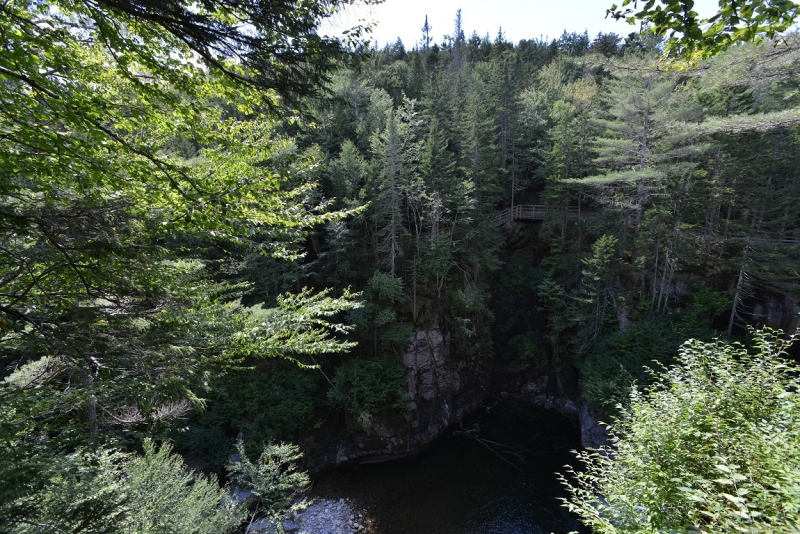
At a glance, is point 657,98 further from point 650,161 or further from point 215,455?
point 215,455

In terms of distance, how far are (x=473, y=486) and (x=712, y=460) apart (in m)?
11.6

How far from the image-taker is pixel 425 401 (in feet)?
54.4

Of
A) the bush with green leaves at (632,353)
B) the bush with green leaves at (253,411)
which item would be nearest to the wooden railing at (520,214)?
the bush with green leaves at (632,353)

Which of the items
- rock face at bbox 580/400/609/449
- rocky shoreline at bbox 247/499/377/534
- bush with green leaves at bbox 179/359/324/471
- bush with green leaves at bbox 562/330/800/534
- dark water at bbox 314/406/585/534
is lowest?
dark water at bbox 314/406/585/534

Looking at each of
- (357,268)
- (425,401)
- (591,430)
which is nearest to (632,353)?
(591,430)

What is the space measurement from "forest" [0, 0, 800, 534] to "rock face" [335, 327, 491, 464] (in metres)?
0.13

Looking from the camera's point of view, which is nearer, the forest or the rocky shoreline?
the forest

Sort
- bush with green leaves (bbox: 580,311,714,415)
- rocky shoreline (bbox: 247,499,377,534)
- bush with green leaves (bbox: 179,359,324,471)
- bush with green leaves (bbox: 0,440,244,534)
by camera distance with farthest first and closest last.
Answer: bush with green leaves (bbox: 580,311,714,415) < bush with green leaves (bbox: 179,359,324,471) < rocky shoreline (bbox: 247,499,377,534) < bush with green leaves (bbox: 0,440,244,534)

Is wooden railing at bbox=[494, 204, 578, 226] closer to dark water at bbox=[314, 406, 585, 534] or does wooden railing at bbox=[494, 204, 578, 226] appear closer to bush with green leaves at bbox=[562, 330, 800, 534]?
dark water at bbox=[314, 406, 585, 534]

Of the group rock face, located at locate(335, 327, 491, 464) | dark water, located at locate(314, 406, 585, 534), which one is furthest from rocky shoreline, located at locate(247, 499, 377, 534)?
rock face, located at locate(335, 327, 491, 464)

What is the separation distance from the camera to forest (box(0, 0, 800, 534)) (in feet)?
10.2

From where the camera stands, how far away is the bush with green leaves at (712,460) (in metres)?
3.13

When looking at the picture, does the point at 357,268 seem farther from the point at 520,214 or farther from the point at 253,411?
the point at 520,214

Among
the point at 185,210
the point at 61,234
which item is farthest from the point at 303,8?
the point at 61,234
